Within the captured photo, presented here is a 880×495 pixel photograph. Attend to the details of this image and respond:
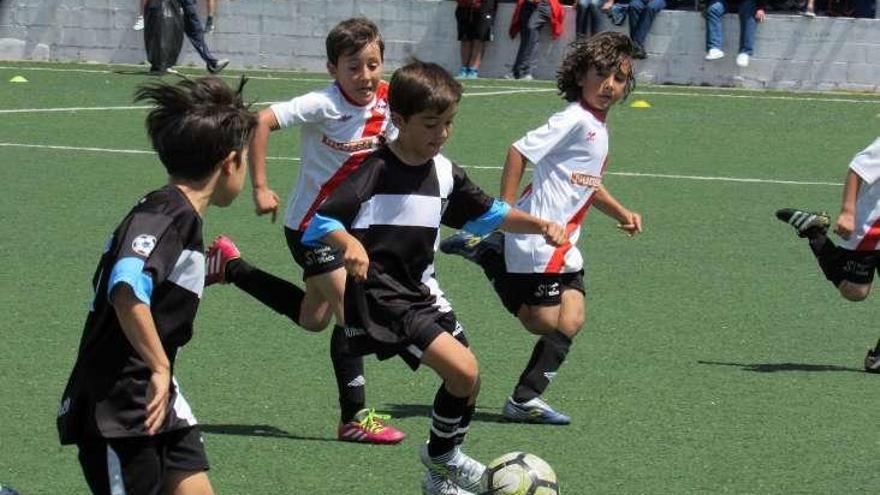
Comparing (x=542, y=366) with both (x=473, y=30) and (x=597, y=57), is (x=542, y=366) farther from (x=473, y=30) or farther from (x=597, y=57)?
(x=473, y=30)

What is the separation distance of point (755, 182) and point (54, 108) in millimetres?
7679

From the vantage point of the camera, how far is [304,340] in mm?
8375

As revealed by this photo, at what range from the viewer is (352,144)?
281 inches

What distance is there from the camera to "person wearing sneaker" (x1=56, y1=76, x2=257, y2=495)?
4.37 m

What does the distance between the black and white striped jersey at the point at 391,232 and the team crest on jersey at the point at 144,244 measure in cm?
131

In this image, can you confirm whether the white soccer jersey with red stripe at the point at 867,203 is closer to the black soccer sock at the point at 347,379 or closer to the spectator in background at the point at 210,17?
the black soccer sock at the point at 347,379

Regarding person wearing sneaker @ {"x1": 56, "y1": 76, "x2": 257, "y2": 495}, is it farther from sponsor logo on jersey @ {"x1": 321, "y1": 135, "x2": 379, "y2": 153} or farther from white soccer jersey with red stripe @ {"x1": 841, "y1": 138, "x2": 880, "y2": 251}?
white soccer jersey with red stripe @ {"x1": 841, "y1": 138, "x2": 880, "y2": 251}

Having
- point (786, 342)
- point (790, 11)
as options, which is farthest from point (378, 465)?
point (790, 11)

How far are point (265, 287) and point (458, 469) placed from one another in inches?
47.6

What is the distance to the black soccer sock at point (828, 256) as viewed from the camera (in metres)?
8.36

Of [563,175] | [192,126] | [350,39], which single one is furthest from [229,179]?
[563,175]

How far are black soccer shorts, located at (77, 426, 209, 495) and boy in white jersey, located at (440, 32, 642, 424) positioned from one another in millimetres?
2564

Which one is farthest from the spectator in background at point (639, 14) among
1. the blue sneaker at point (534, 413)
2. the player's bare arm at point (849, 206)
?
the blue sneaker at point (534, 413)

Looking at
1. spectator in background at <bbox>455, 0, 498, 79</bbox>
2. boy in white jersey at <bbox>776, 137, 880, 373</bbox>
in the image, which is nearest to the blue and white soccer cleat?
boy in white jersey at <bbox>776, 137, 880, 373</bbox>
